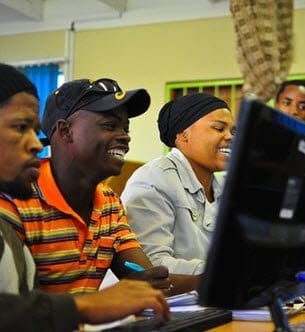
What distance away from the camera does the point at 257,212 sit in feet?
3.12

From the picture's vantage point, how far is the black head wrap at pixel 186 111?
242 centimetres

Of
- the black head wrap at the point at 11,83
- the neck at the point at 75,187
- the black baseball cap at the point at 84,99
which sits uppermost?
the black head wrap at the point at 11,83

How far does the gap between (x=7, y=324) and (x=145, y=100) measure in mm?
1013

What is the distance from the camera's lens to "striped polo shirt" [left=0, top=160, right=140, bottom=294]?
155 centimetres

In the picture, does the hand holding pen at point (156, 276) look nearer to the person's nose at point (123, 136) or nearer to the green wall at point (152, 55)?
the person's nose at point (123, 136)

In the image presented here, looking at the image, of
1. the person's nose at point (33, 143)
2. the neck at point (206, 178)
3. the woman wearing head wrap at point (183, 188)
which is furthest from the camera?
the neck at point (206, 178)

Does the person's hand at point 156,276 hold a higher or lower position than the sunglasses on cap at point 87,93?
lower

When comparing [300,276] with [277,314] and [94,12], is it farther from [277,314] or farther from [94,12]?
[94,12]

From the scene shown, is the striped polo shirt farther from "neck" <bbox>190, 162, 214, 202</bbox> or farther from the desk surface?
"neck" <bbox>190, 162, 214, 202</bbox>

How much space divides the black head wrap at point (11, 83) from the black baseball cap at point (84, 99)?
1.41ft

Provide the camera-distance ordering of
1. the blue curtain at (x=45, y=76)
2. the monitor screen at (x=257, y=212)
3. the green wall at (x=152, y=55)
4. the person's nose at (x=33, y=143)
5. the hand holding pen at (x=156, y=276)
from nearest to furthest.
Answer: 1. the monitor screen at (x=257, y=212)
2. the person's nose at (x=33, y=143)
3. the hand holding pen at (x=156, y=276)
4. the green wall at (x=152, y=55)
5. the blue curtain at (x=45, y=76)

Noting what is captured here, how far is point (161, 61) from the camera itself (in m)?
5.75

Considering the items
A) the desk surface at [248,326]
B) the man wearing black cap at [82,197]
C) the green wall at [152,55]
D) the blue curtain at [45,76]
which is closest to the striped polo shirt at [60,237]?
the man wearing black cap at [82,197]

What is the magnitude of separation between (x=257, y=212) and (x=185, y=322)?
0.38 meters
